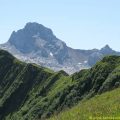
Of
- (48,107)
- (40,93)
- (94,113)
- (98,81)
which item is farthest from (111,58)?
(94,113)

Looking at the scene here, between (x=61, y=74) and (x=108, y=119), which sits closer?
(x=108, y=119)

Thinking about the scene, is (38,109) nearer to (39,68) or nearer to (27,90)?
(27,90)

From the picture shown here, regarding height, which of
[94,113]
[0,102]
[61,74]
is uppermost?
[94,113]

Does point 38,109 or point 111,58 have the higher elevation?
point 111,58

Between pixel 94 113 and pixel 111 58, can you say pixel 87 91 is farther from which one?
pixel 94 113

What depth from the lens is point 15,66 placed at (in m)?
198

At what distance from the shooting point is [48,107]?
123 m

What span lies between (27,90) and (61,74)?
20.1 m

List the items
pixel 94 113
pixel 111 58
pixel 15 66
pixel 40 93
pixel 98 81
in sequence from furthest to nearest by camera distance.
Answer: pixel 15 66 < pixel 40 93 < pixel 111 58 < pixel 98 81 < pixel 94 113

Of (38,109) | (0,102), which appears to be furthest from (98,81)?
(0,102)

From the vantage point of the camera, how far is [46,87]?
505ft

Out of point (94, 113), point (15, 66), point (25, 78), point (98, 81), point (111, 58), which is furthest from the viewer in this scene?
point (15, 66)

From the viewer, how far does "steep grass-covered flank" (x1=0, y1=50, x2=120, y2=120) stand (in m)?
108

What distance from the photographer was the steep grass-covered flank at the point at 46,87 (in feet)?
356
